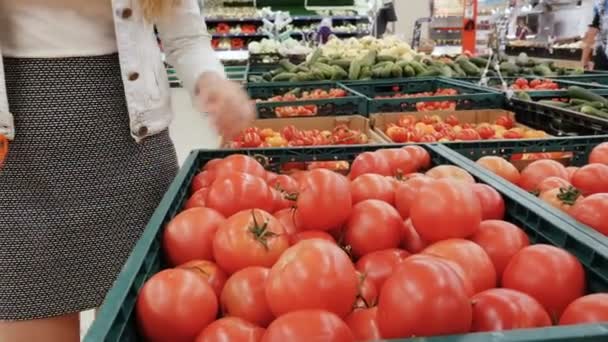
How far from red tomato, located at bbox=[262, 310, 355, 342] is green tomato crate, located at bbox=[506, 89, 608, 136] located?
204 centimetres

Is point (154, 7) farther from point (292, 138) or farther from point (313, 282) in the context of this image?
point (292, 138)

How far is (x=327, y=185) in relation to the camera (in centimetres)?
107

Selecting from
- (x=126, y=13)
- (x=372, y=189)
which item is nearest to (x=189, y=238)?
(x=372, y=189)

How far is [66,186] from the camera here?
1.30 metres

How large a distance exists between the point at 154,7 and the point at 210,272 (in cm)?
65

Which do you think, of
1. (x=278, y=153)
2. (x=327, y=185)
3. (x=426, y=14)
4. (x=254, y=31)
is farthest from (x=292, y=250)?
(x=426, y=14)

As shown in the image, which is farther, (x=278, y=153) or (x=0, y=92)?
(x=278, y=153)

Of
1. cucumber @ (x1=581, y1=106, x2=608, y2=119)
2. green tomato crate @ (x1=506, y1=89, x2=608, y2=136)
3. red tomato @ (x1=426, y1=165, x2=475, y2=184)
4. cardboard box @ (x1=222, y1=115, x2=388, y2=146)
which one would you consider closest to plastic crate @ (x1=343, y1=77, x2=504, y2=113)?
green tomato crate @ (x1=506, y1=89, x2=608, y2=136)

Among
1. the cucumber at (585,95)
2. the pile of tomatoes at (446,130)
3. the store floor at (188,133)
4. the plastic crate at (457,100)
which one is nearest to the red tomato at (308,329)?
the pile of tomatoes at (446,130)

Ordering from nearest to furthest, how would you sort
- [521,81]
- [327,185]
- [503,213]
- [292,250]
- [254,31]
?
[292,250]
[327,185]
[503,213]
[521,81]
[254,31]

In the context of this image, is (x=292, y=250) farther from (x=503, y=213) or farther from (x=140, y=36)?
(x=140, y=36)

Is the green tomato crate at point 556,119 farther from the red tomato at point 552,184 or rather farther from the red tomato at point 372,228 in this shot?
the red tomato at point 372,228

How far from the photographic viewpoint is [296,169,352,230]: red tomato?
1.06 m

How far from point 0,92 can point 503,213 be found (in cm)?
113
